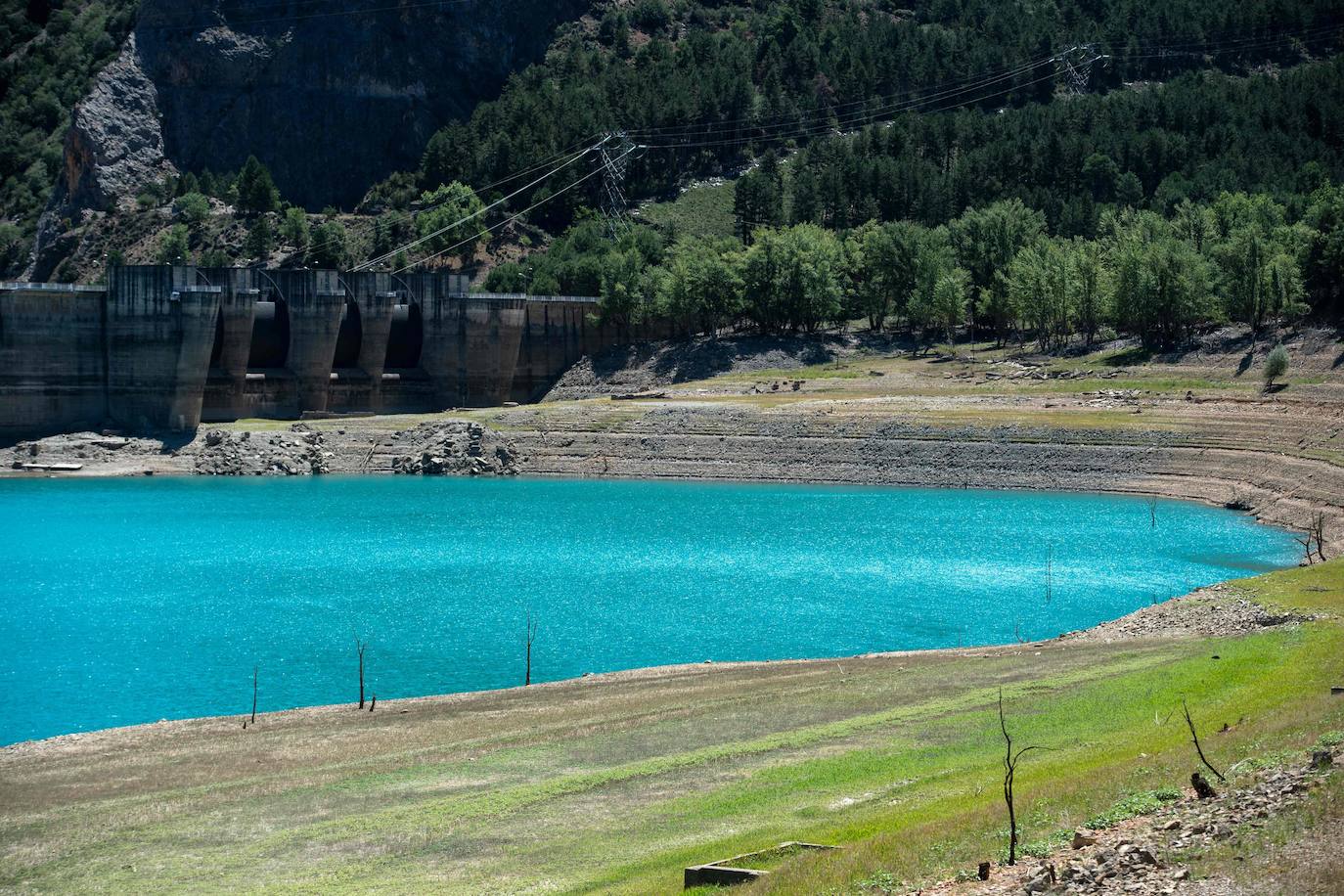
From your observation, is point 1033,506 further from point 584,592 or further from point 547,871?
point 547,871

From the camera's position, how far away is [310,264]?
16925 cm

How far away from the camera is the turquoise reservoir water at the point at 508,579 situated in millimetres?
42656

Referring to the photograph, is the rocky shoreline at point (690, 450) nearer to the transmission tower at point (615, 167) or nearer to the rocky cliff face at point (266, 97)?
the transmission tower at point (615, 167)

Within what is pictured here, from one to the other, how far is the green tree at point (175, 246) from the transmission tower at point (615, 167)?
46.6 meters

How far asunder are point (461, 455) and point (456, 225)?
6664 cm

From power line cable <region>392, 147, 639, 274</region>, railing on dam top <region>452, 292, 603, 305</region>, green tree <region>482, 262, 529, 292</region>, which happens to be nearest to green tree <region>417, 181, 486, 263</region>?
power line cable <region>392, 147, 639, 274</region>

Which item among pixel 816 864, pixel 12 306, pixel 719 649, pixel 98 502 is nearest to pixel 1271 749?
pixel 816 864

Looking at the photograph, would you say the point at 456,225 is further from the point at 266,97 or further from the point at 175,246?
the point at 266,97

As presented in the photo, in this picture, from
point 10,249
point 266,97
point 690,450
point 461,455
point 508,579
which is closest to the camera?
point 508,579

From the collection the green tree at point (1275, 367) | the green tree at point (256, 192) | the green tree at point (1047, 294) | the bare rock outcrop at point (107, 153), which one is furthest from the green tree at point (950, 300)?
the bare rock outcrop at point (107, 153)

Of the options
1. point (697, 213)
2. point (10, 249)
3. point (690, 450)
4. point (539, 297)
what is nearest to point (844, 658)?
point (690, 450)

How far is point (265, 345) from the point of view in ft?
379

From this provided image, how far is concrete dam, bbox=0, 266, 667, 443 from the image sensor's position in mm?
103562

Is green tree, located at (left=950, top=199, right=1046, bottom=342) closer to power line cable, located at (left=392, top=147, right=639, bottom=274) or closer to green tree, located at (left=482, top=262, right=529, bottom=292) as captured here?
green tree, located at (left=482, top=262, right=529, bottom=292)
